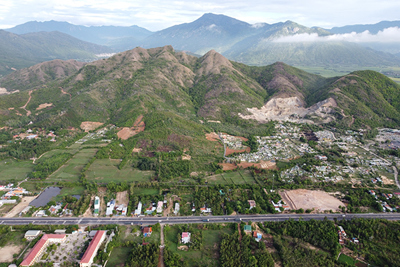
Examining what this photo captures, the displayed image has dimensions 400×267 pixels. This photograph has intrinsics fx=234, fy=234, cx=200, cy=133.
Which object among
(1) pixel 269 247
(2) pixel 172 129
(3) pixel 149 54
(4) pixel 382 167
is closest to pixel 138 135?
(2) pixel 172 129

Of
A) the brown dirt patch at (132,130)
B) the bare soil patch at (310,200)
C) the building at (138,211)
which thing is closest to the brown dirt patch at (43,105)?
the brown dirt patch at (132,130)

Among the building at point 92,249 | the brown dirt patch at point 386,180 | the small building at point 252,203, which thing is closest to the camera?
the building at point 92,249

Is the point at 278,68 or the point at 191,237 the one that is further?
the point at 278,68

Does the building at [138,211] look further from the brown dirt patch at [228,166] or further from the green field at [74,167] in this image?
the brown dirt patch at [228,166]

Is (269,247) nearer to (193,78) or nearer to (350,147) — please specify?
(350,147)

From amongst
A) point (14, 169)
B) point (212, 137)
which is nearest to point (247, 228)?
point (212, 137)

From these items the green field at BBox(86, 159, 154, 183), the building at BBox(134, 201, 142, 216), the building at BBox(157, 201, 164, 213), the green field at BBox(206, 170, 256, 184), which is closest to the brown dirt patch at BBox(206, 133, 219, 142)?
the green field at BBox(206, 170, 256, 184)
